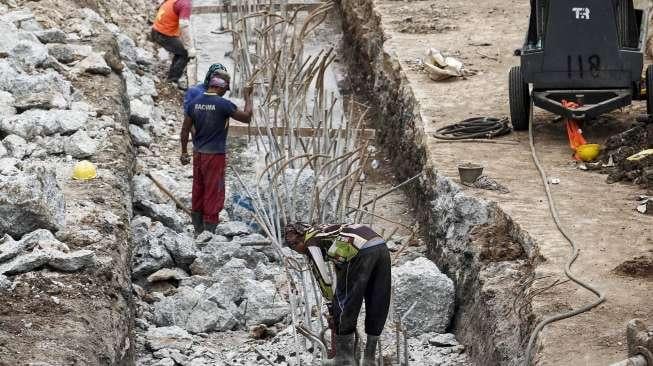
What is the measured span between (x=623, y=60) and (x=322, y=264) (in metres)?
4.86

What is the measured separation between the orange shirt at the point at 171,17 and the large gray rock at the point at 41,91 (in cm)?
350

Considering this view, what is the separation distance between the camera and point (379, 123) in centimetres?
1487

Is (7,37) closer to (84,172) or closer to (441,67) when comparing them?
(84,172)

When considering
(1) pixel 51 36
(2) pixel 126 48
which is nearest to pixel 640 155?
(1) pixel 51 36

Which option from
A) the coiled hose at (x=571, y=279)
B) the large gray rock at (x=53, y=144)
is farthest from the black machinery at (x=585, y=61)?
the large gray rock at (x=53, y=144)

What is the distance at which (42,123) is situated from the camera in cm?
1111

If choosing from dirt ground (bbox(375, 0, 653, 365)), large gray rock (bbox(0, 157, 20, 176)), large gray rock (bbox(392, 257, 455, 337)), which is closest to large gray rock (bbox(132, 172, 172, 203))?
large gray rock (bbox(0, 157, 20, 176))

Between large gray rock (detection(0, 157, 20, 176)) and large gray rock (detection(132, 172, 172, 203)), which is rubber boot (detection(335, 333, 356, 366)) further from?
large gray rock (detection(132, 172, 172, 203))

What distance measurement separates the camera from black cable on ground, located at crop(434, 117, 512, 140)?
12148mm

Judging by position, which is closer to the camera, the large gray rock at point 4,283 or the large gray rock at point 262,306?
the large gray rock at point 4,283

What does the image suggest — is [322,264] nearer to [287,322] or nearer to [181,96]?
[287,322]

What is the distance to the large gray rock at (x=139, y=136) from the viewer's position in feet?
44.0

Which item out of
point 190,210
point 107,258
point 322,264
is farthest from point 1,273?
point 190,210

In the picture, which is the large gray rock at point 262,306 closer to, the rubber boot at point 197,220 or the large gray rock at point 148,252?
the large gray rock at point 148,252
